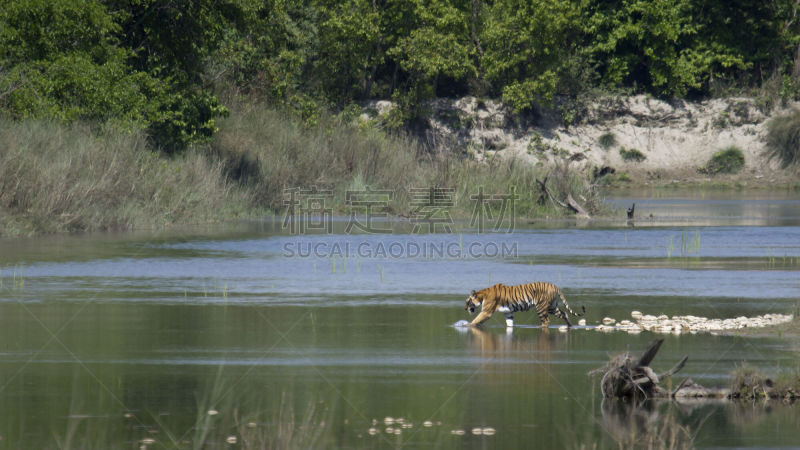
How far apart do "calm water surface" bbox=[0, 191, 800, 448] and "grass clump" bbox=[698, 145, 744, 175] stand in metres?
34.3

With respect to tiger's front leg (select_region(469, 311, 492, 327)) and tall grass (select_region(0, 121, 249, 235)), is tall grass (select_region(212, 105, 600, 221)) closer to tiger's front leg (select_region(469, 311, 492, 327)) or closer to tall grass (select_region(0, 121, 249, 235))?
tall grass (select_region(0, 121, 249, 235))

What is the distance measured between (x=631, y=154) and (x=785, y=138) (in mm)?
6859

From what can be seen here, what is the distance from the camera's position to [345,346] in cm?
1252

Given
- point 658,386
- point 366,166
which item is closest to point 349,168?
point 366,166

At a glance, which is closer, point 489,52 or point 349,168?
point 349,168

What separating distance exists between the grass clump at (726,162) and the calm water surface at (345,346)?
3433 centimetres

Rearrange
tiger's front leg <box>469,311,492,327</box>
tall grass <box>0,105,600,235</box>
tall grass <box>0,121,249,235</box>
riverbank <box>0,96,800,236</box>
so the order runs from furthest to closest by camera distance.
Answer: riverbank <box>0,96,800,236</box>
tall grass <box>0,105,600,235</box>
tall grass <box>0,121,249,235</box>
tiger's front leg <box>469,311,492,327</box>

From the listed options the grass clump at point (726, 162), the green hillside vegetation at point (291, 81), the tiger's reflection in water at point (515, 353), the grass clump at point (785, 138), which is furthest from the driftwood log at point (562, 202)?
the grass clump at point (785, 138)

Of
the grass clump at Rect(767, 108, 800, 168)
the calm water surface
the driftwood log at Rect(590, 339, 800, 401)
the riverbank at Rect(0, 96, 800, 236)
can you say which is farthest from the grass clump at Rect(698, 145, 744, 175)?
the driftwood log at Rect(590, 339, 800, 401)

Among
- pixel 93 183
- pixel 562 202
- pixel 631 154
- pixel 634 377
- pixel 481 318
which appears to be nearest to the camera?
pixel 634 377

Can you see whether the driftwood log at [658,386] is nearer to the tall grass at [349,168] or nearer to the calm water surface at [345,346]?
the calm water surface at [345,346]

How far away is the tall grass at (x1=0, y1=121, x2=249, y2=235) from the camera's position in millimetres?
26578

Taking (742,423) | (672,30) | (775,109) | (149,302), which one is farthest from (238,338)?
(775,109)

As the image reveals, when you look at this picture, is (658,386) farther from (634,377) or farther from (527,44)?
(527,44)
